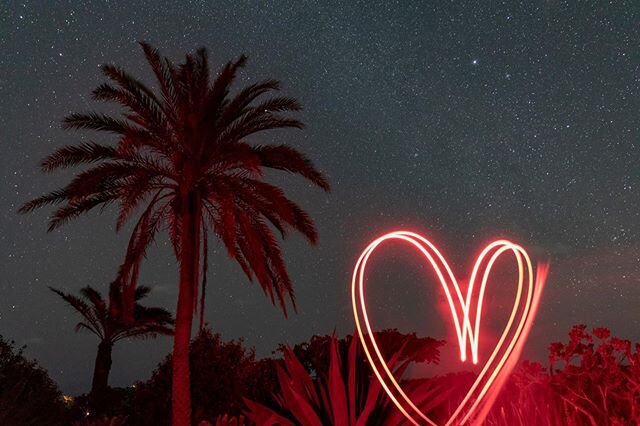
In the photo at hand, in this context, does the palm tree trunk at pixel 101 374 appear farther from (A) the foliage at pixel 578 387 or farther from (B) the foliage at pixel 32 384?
(A) the foliage at pixel 578 387

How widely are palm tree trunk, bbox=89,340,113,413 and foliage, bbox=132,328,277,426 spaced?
67.2 inches

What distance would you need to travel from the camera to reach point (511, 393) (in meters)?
6.19

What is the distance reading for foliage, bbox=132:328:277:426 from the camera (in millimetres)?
28188

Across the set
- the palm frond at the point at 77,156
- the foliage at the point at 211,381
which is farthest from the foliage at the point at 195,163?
the foliage at the point at 211,381

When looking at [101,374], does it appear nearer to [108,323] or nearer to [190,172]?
[108,323]

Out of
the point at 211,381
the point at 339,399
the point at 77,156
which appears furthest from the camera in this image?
the point at 211,381

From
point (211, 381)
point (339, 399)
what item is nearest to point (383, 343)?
point (211, 381)

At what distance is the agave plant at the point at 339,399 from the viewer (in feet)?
31.0

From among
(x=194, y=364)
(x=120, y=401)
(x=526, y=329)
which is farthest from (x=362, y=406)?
(x=120, y=401)

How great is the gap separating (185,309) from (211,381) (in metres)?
9.85

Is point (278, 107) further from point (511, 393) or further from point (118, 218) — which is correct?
point (511, 393)

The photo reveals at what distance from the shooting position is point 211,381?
28.8m

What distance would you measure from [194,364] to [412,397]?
21050mm

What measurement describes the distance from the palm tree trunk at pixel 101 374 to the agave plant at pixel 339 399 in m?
22.0
